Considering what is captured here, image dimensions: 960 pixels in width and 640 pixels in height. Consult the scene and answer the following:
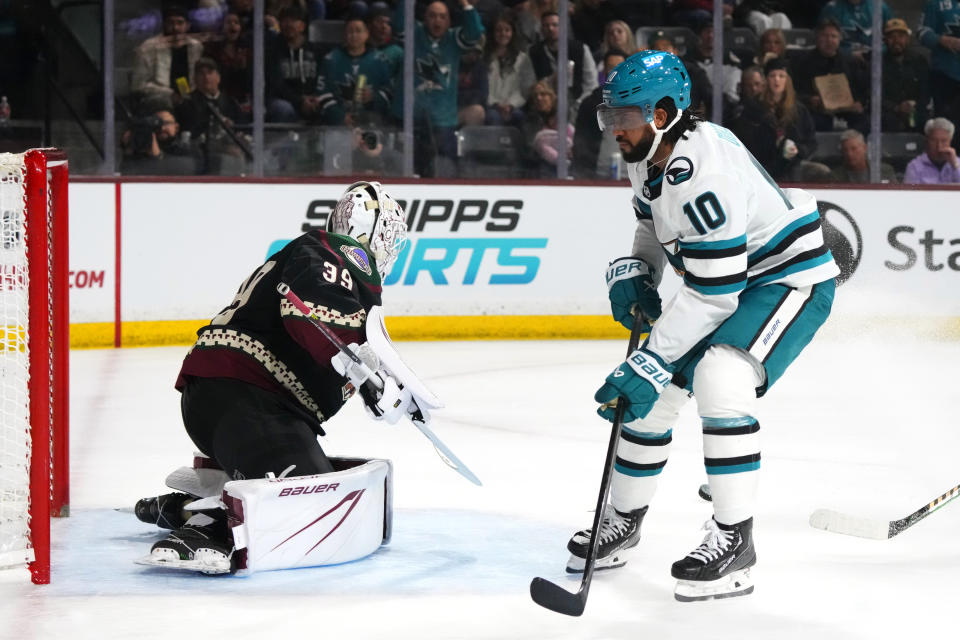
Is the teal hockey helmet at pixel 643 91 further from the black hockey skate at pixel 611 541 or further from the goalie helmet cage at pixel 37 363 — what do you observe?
the goalie helmet cage at pixel 37 363

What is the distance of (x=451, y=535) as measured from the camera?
3.45 meters

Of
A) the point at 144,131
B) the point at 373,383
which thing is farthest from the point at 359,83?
the point at 373,383

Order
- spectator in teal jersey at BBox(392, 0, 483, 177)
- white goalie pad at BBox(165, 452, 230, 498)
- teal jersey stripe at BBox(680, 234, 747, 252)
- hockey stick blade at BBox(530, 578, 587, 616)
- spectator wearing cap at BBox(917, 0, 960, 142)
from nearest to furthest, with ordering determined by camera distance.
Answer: hockey stick blade at BBox(530, 578, 587, 616)
teal jersey stripe at BBox(680, 234, 747, 252)
white goalie pad at BBox(165, 452, 230, 498)
spectator in teal jersey at BBox(392, 0, 483, 177)
spectator wearing cap at BBox(917, 0, 960, 142)

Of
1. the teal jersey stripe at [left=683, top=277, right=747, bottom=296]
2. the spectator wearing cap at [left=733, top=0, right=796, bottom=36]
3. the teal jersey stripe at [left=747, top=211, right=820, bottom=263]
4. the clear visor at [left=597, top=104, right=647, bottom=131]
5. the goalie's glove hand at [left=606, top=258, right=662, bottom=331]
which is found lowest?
the goalie's glove hand at [left=606, top=258, right=662, bottom=331]

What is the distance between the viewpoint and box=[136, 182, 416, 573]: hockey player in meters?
3.02

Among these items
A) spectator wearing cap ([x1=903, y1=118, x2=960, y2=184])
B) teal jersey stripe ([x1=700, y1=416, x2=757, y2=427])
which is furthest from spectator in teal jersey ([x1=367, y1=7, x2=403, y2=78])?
teal jersey stripe ([x1=700, y1=416, x2=757, y2=427])

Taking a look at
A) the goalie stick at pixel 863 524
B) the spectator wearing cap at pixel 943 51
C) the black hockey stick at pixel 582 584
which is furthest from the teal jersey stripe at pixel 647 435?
the spectator wearing cap at pixel 943 51

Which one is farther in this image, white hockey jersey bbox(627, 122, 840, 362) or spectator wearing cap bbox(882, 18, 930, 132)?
spectator wearing cap bbox(882, 18, 930, 132)

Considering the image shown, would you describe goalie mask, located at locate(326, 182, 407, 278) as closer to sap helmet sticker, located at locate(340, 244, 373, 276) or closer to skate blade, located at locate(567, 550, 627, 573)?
sap helmet sticker, located at locate(340, 244, 373, 276)

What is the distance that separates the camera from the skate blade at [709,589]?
289 centimetres

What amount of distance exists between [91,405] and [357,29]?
9.99 feet

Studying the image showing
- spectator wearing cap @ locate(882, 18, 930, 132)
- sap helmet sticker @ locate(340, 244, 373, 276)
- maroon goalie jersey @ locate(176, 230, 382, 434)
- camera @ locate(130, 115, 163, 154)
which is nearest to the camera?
maroon goalie jersey @ locate(176, 230, 382, 434)

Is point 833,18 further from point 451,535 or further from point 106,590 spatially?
point 106,590

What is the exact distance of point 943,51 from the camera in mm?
8266
